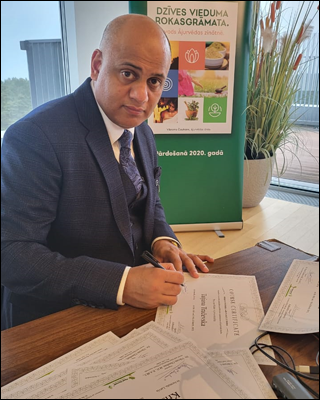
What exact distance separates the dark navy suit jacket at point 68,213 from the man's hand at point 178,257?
0.14 meters

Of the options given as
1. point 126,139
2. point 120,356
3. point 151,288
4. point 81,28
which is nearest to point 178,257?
point 151,288

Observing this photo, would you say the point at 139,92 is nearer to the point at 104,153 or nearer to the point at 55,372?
the point at 104,153

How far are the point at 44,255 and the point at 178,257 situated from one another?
38cm

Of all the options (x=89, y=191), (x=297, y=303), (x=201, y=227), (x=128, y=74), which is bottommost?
(x=201, y=227)

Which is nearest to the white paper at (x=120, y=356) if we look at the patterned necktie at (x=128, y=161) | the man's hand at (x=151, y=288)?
the man's hand at (x=151, y=288)

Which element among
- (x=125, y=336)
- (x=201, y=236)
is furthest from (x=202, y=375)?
(x=201, y=236)

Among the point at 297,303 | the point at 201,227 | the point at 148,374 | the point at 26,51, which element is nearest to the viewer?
the point at 26,51

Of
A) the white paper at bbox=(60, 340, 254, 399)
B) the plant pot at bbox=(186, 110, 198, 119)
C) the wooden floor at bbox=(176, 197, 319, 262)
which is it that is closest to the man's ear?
the plant pot at bbox=(186, 110, 198, 119)

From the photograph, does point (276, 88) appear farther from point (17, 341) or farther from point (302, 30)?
point (17, 341)

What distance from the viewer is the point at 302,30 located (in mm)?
537

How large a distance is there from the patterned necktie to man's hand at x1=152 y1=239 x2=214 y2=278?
7.7 inches

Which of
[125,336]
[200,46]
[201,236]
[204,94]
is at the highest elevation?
[200,46]

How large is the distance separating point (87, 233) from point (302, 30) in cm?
61

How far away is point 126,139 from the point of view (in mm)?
1010
